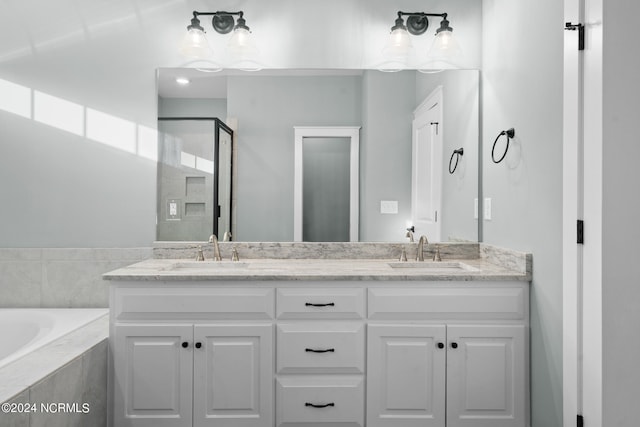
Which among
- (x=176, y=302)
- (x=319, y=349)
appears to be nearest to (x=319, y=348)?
(x=319, y=349)

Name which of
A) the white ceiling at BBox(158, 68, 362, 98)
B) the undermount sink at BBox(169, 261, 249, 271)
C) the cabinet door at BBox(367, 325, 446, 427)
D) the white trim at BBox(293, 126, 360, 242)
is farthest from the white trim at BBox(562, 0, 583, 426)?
the undermount sink at BBox(169, 261, 249, 271)

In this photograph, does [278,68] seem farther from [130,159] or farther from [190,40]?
[130,159]

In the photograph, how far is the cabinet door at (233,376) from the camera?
6.08 feet

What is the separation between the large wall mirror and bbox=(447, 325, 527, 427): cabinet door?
73 centimetres

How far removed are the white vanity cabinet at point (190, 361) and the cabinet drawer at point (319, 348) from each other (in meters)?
0.07

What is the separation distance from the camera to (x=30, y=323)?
89.0 inches

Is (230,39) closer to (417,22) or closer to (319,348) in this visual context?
(417,22)

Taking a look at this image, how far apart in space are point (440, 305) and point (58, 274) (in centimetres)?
215

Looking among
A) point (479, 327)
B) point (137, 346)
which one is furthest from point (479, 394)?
point (137, 346)

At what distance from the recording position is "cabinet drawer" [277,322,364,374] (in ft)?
6.11

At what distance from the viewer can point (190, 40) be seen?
2.38m

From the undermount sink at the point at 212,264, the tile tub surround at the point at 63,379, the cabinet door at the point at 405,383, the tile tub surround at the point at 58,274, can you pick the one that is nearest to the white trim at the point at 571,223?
the cabinet door at the point at 405,383

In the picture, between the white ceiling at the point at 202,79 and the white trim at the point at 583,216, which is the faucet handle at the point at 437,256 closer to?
the white trim at the point at 583,216

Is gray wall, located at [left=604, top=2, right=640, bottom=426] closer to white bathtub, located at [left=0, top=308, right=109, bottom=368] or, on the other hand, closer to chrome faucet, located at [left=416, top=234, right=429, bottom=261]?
chrome faucet, located at [left=416, top=234, right=429, bottom=261]
